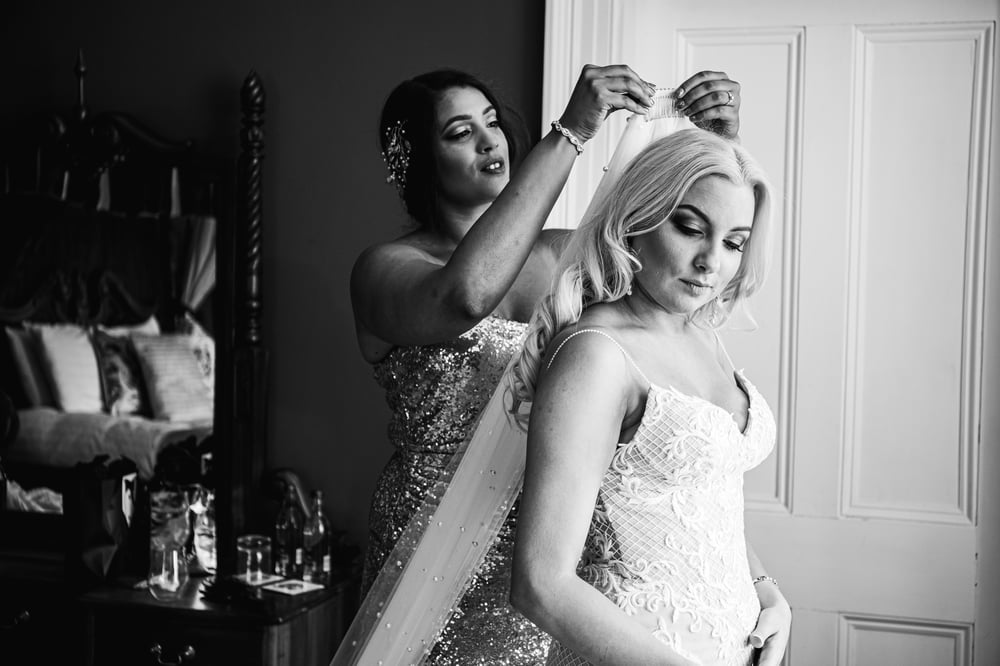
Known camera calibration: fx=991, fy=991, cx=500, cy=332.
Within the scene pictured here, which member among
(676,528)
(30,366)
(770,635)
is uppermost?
(30,366)

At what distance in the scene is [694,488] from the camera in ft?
4.39

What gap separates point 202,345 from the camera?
114 inches

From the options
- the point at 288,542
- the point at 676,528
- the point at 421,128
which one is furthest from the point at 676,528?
the point at 288,542

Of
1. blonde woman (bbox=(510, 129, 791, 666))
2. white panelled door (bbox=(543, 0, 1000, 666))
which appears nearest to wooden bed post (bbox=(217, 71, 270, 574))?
white panelled door (bbox=(543, 0, 1000, 666))

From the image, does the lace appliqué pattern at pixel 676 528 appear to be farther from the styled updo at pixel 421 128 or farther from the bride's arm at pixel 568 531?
the styled updo at pixel 421 128

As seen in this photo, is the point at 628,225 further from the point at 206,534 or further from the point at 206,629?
the point at 206,534

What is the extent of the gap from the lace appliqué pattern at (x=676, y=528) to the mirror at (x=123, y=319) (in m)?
1.70

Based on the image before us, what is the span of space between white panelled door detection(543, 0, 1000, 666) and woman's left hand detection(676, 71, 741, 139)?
0.94 metres

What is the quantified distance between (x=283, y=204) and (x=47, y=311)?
0.82 m

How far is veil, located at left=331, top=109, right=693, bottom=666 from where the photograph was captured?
1.62 metres

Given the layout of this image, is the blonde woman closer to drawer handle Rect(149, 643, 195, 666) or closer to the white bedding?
drawer handle Rect(149, 643, 195, 666)

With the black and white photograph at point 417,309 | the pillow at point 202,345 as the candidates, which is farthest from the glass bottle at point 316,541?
the pillow at point 202,345

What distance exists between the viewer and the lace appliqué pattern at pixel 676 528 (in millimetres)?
1298

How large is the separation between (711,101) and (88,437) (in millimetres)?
2213
